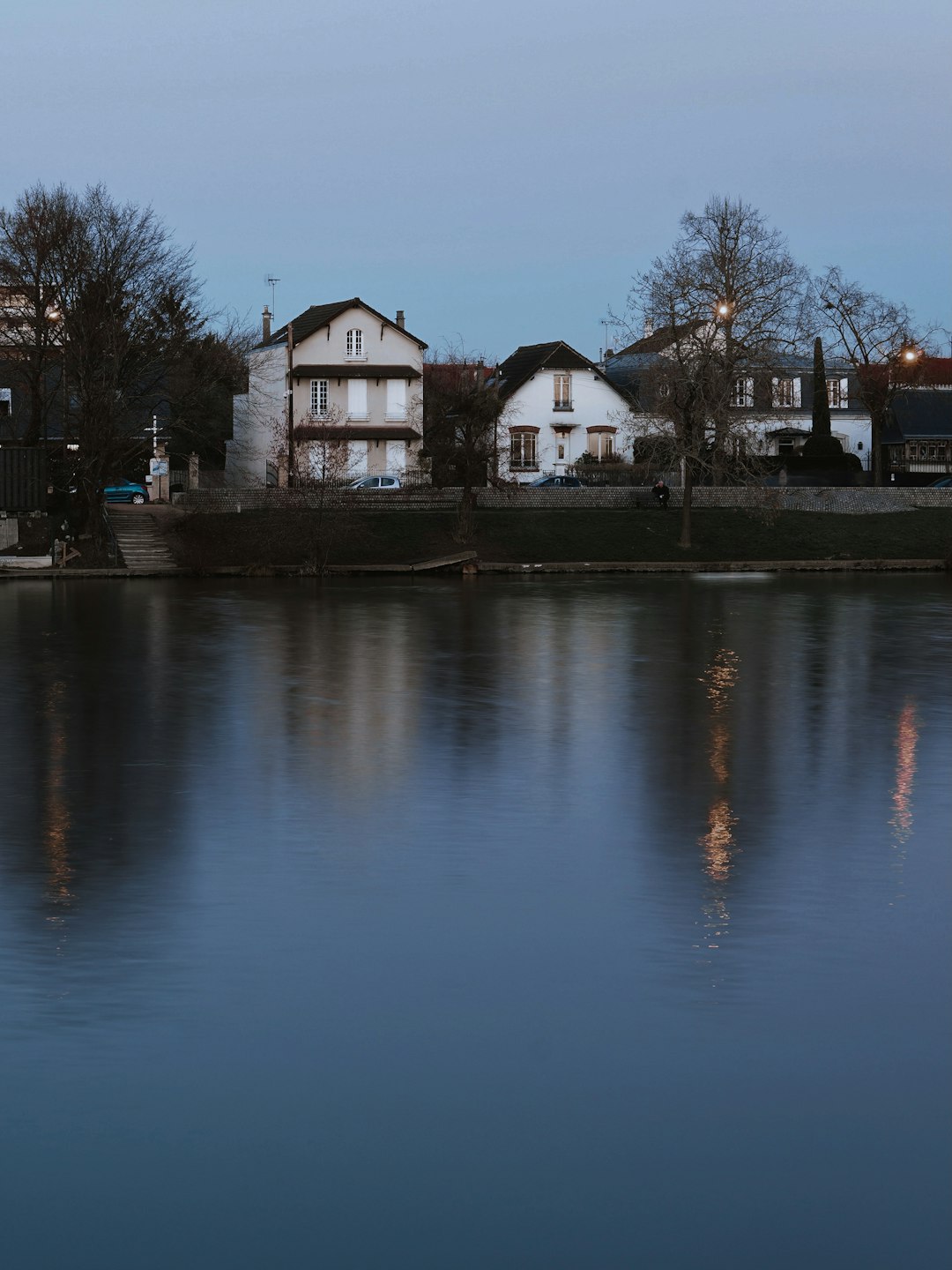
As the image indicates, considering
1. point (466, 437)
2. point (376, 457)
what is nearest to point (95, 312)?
point (466, 437)

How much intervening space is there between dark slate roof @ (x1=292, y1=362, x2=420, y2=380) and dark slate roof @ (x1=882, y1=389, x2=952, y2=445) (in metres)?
33.9

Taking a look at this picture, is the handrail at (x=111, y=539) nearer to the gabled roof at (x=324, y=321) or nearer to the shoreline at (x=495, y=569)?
the shoreline at (x=495, y=569)

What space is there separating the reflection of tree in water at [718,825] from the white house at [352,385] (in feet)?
190

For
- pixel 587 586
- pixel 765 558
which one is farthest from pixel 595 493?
pixel 587 586

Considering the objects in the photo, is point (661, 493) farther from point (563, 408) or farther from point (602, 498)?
point (563, 408)

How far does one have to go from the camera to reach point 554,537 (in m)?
61.2

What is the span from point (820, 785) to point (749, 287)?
174ft

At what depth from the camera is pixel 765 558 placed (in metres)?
61.3

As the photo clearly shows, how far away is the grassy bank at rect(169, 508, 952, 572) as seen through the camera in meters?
55.9

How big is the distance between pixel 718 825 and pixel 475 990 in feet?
15.8

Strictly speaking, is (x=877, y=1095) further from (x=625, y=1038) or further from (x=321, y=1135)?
(x=321, y=1135)

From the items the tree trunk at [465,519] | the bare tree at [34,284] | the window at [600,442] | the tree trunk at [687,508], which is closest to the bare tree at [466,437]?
the tree trunk at [465,519]

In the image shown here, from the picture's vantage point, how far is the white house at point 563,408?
290 ft

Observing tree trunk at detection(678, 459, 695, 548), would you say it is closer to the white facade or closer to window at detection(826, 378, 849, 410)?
the white facade
